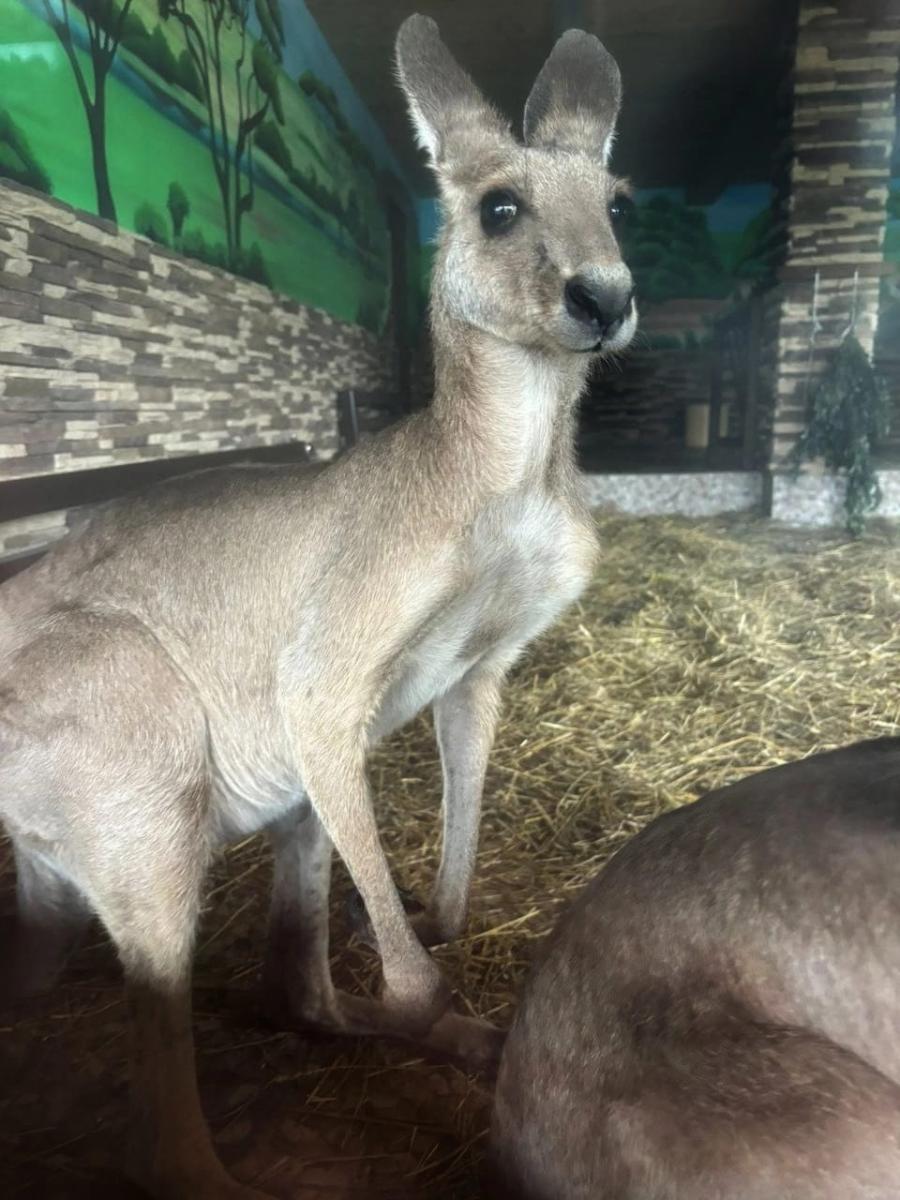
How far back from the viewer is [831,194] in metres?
4.03

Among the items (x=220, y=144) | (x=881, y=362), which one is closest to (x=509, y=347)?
(x=220, y=144)

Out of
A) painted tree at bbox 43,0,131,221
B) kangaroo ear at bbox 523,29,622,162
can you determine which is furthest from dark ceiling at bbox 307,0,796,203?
painted tree at bbox 43,0,131,221

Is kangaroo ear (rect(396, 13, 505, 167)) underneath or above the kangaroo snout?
above

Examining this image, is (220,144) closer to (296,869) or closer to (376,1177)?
(296,869)

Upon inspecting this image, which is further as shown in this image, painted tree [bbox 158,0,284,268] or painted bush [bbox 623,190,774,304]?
painted bush [bbox 623,190,774,304]

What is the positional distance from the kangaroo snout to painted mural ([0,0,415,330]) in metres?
0.97

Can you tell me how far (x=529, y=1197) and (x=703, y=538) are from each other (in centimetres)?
413

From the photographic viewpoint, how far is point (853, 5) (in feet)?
8.45

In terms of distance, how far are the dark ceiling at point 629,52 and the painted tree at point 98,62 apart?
109cm

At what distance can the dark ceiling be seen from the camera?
1902mm

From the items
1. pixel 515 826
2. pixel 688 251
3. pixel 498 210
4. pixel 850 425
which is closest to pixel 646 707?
pixel 515 826

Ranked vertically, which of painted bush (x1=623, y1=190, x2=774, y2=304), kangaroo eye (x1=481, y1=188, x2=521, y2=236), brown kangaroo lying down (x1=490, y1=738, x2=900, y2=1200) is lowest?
brown kangaroo lying down (x1=490, y1=738, x2=900, y2=1200)

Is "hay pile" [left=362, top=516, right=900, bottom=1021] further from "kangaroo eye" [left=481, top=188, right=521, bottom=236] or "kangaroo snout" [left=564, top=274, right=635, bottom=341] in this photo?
"kangaroo eye" [left=481, top=188, right=521, bottom=236]

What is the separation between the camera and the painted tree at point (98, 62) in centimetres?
267
